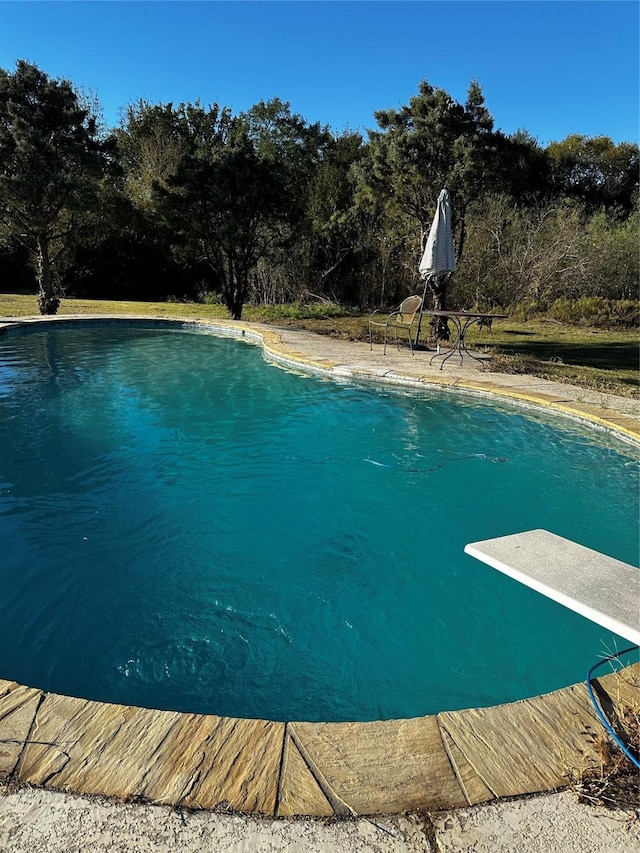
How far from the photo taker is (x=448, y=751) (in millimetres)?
1458

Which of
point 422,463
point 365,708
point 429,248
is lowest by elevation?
point 365,708

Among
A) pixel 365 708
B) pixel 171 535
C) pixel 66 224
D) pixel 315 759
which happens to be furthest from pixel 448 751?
pixel 66 224

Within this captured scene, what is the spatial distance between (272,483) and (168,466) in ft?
3.03

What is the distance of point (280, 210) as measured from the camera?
1211 centimetres

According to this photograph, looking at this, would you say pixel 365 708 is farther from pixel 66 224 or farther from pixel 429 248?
pixel 66 224

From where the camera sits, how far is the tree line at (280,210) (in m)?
8.68

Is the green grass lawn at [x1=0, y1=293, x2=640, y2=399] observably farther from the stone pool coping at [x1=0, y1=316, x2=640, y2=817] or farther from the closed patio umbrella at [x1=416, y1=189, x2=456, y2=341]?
the stone pool coping at [x1=0, y1=316, x2=640, y2=817]

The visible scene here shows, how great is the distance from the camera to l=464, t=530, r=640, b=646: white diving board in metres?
2.01

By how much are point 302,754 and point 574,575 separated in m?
1.45

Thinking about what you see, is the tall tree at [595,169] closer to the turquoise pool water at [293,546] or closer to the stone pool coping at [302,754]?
the turquoise pool water at [293,546]

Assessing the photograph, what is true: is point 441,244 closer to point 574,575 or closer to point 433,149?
point 433,149

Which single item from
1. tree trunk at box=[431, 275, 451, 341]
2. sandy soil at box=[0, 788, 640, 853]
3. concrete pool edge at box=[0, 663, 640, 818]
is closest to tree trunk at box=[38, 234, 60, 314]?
tree trunk at box=[431, 275, 451, 341]

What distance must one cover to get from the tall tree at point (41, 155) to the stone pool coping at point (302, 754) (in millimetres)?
11816

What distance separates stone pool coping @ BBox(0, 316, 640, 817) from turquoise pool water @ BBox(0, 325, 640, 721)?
56 centimetres
